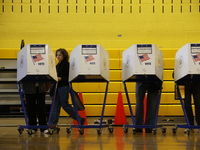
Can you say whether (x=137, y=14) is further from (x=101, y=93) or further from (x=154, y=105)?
(x=154, y=105)

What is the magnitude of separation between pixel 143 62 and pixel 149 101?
737 millimetres

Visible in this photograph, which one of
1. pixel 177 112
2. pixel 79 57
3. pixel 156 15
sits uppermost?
pixel 156 15

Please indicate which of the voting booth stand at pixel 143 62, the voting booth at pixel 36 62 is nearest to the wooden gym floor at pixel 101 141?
the voting booth stand at pixel 143 62

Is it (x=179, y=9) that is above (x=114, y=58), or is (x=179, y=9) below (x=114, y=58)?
above

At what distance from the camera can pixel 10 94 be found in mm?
9766

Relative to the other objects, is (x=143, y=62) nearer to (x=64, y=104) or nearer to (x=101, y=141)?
(x=101, y=141)

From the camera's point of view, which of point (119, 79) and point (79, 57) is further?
point (119, 79)

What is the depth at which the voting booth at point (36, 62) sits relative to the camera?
6023mm

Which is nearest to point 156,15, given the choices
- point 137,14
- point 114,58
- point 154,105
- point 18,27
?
point 137,14

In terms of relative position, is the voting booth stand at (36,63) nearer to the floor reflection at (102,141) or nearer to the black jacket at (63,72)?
the black jacket at (63,72)

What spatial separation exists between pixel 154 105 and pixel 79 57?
128 centimetres

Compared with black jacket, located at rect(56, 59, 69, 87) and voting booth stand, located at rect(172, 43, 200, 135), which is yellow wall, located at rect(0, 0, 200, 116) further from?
voting booth stand, located at rect(172, 43, 200, 135)

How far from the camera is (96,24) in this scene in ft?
33.3

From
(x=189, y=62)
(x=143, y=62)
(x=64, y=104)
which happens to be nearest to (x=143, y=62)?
(x=143, y=62)
